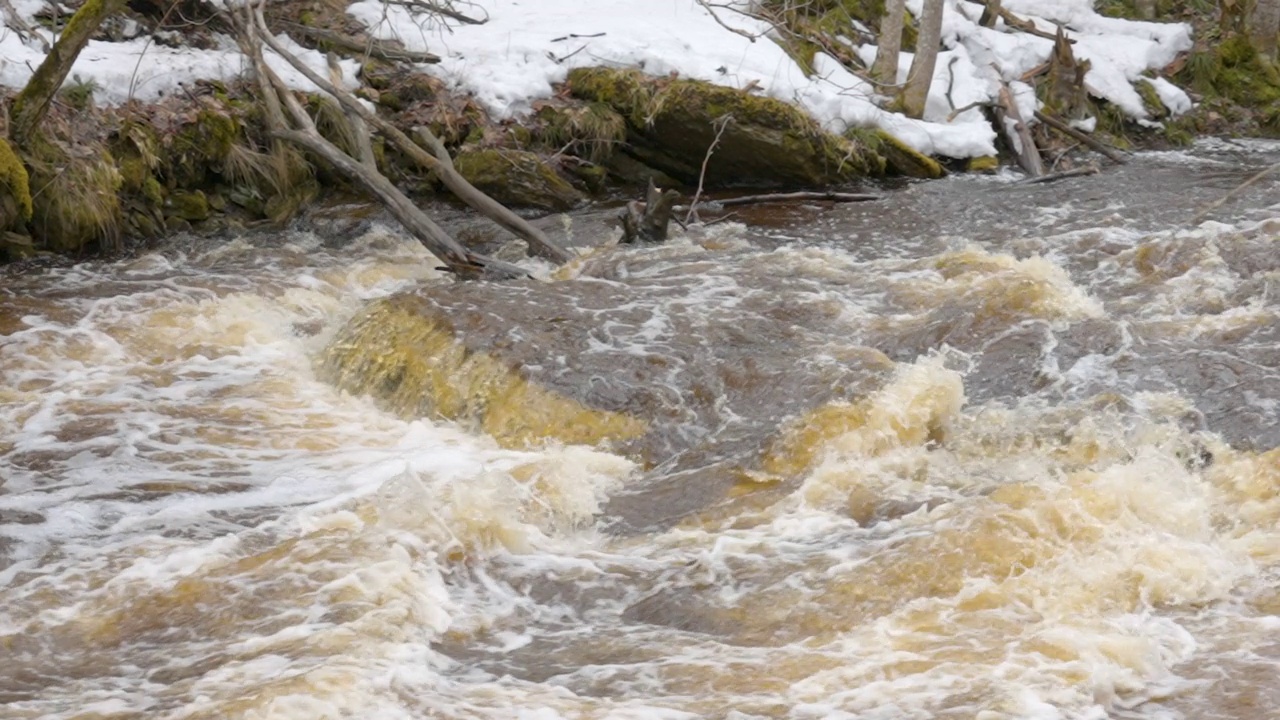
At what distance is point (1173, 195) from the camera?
10.6m

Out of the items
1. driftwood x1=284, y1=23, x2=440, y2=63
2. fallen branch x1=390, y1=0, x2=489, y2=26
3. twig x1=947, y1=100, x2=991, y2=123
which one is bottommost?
twig x1=947, y1=100, x2=991, y2=123

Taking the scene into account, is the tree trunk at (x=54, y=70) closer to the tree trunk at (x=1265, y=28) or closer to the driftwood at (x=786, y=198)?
the driftwood at (x=786, y=198)

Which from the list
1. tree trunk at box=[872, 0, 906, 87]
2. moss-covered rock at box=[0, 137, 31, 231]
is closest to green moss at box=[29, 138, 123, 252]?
moss-covered rock at box=[0, 137, 31, 231]

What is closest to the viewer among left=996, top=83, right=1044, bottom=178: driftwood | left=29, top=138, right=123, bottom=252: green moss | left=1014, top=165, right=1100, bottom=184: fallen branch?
left=29, top=138, right=123, bottom=252: green moss

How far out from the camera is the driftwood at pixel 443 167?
909cm

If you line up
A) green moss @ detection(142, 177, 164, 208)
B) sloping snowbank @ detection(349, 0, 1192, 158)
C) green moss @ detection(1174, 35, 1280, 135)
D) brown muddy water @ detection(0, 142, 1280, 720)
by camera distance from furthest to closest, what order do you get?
green moss @ detection(1174, 35, 1280, 135), sloping snowbank @ detection(349, 0, 1192, 158), green moss @ detection(142, 177, 164, 208), brown muddy water @ detection(0, 142, 1280, 720)

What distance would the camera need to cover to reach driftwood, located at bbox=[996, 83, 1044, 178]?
39.4 ft

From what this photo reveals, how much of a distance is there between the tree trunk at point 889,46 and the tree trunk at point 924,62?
241mm

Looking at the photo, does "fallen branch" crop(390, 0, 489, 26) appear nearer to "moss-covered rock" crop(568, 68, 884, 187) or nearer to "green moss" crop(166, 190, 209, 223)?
"moss-covered rock" crop(568, 68, 884, 187)

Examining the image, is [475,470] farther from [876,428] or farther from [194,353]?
[194,353]

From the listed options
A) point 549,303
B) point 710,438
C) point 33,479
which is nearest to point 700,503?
point 710,438

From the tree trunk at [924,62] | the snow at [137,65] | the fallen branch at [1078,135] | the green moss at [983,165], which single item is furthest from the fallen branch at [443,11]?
the fallen branch at [1078,135]

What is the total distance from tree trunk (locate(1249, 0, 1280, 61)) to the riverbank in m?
0.46

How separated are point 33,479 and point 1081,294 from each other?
571cm
